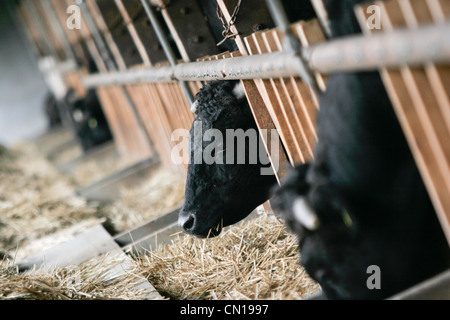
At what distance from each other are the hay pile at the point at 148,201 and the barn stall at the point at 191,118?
0.02 meters

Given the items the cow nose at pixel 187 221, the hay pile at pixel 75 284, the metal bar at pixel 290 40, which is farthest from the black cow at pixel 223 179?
the metal bar at pixel 290 40

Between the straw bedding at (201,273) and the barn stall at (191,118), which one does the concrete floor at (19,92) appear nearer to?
the barn stall at (191,118)

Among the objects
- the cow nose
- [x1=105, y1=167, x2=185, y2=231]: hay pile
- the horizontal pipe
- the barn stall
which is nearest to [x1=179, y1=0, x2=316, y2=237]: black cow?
the cow nose

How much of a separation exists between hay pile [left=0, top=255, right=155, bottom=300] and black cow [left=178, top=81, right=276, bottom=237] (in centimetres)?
51

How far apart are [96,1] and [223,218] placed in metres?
3.77

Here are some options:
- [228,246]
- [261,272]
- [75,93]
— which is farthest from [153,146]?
[75,93]

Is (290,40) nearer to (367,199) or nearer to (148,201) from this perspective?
(367,199)

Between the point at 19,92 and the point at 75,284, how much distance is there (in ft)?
63.0

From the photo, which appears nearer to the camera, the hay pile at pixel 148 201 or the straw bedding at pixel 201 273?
the straw bedding at pixel 201 273

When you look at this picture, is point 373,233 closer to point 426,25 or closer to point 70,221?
point 426,25

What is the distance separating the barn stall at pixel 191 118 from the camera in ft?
4.90

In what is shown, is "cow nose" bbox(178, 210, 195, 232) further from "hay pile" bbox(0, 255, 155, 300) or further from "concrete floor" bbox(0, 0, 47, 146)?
"concrete floor" bbox(0, 0, 47, 146)

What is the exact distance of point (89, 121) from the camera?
9508mm

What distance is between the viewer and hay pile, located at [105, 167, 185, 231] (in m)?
4.71
